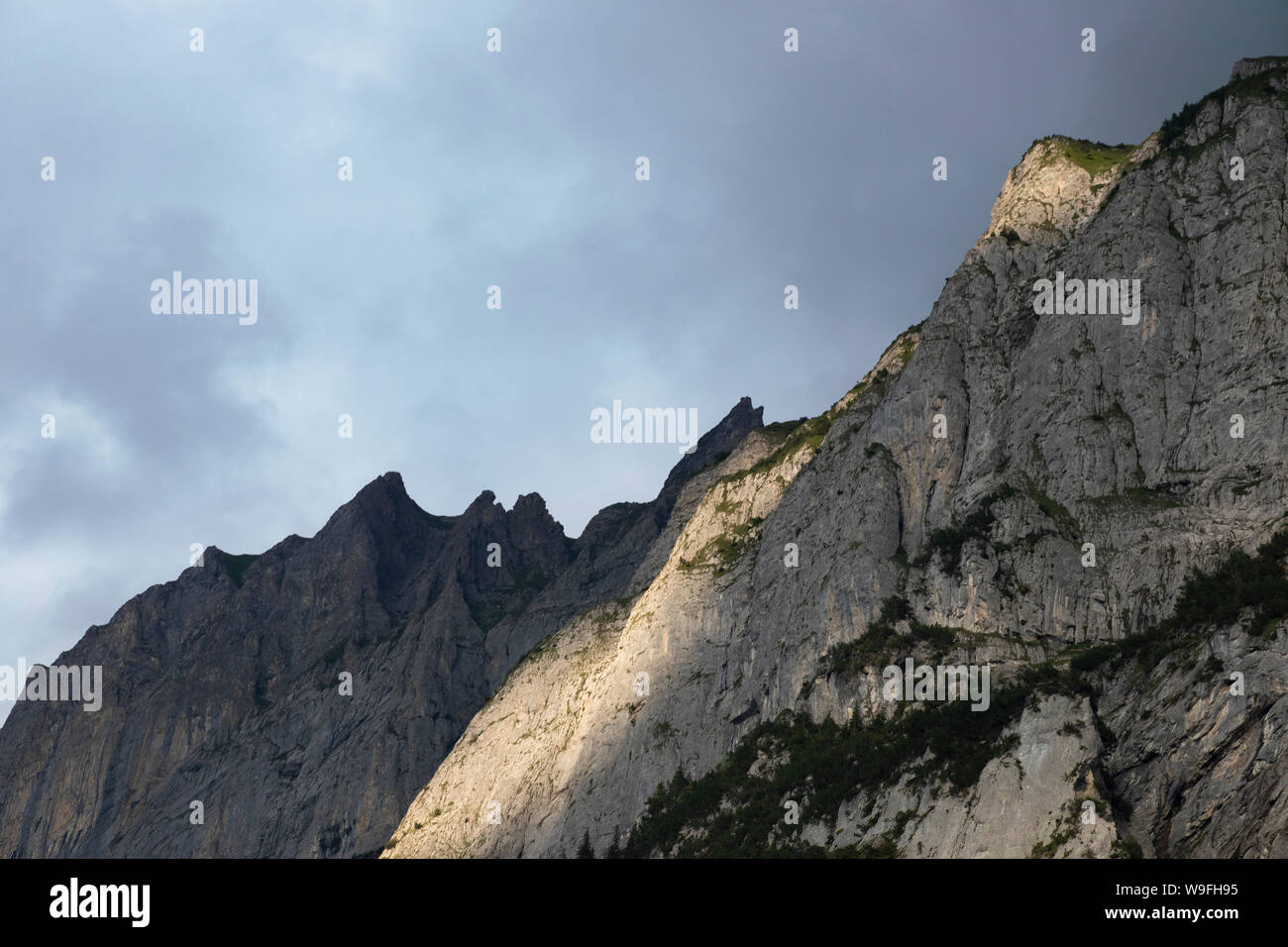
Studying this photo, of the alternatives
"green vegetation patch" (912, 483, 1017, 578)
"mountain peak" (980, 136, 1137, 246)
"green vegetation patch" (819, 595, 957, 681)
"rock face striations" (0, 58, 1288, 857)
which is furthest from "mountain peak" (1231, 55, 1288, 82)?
"green vegetation patch" (819, 595, 957, 681)

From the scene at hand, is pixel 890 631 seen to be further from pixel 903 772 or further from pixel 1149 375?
pixel 1149 375

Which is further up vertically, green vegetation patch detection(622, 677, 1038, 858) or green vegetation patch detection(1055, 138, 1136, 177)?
green vegetation patch detection(1055, 138, 1136, 177)

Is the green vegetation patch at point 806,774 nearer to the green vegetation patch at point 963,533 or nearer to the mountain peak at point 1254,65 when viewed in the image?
the green vegetation patch at point 963,533

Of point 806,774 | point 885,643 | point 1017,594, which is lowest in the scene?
point 806,774

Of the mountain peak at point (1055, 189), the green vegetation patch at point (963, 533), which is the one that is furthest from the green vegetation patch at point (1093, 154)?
the green vegetation patch at point (963, 533)

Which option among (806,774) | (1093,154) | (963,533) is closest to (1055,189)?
(1093,154)

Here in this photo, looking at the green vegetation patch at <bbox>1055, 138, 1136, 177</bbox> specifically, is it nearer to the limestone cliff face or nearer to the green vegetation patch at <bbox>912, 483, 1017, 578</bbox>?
the limestone cliff face

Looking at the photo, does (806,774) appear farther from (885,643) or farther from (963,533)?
(963,533)
